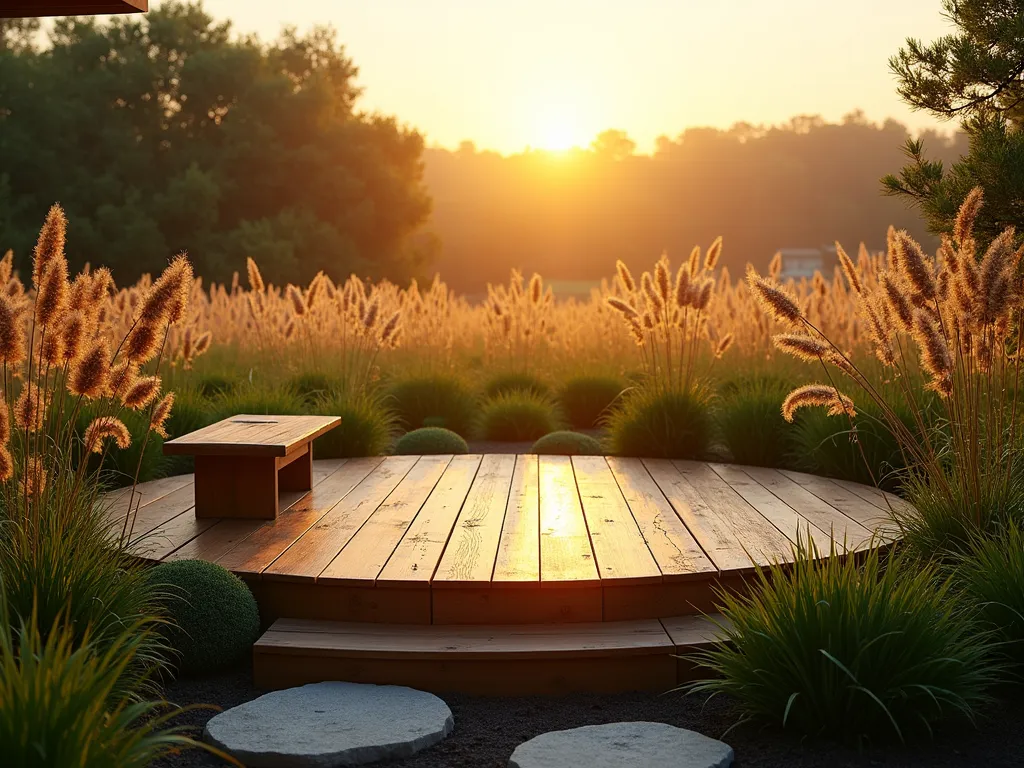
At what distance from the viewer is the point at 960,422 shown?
3588mm

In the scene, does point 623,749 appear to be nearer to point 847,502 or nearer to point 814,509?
point 814,509

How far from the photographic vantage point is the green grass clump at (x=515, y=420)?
7.62 m

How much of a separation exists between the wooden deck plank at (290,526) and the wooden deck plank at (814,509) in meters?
1.96

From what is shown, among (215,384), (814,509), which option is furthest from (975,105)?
(215,384)

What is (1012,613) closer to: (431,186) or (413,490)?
(413,490)

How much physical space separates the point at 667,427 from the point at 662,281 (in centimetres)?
86

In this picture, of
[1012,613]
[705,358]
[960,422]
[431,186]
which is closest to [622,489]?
[960,422]

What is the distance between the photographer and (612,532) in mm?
3967

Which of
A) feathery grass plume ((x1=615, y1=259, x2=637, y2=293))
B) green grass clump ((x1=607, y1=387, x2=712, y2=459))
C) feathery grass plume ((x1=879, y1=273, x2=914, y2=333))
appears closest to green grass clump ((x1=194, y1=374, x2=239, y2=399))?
feathery grass plume ((x1=615, y1=259, x2=637, y2=293))

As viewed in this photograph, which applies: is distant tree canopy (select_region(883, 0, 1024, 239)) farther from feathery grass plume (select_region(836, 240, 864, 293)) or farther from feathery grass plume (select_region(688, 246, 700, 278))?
feathery grass plume (select_region(688, 246, 700, 278))

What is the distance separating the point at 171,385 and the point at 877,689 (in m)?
5.15

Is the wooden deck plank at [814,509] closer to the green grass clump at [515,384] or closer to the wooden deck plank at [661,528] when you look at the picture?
the wooden deck plank at [661,528]

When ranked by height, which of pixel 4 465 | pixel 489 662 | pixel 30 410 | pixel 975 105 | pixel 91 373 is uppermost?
pixel 975 105

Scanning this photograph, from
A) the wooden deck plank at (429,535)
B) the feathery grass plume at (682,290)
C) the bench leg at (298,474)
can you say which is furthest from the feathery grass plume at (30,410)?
the feathery grass plume at (682,290)
